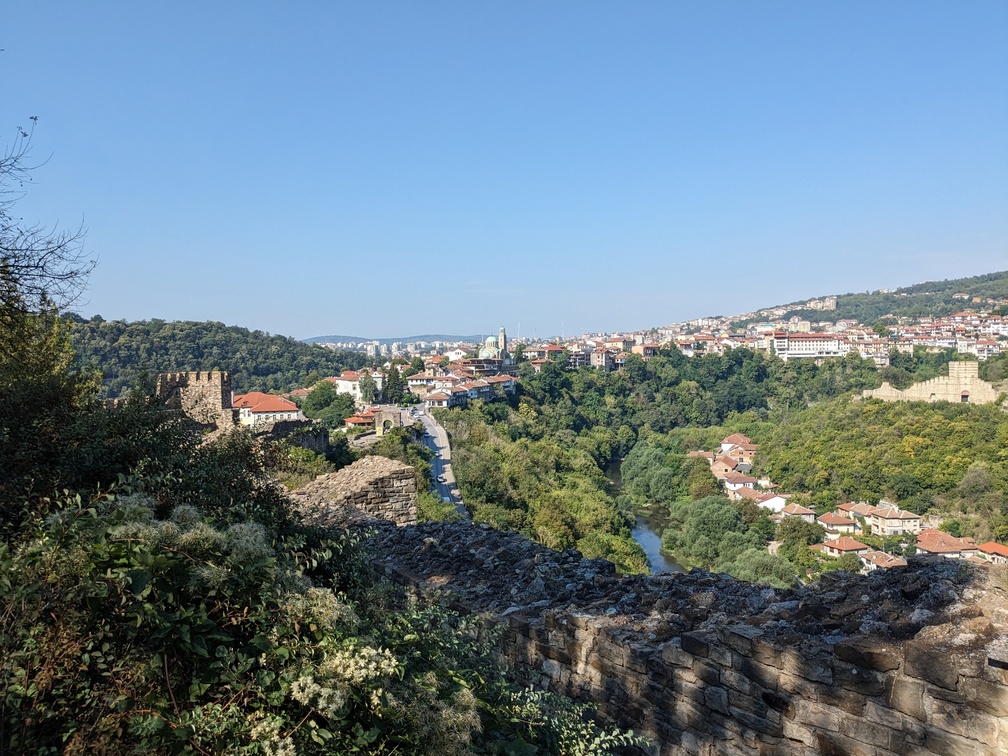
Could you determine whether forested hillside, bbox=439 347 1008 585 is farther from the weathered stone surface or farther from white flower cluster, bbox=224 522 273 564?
white flower cluster, bbox=224 522 273 564

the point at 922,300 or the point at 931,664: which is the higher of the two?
the point at 922,300

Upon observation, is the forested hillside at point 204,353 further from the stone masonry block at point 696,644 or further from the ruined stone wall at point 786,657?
the stone masonry block at point 696,644

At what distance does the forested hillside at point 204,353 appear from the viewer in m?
51.9

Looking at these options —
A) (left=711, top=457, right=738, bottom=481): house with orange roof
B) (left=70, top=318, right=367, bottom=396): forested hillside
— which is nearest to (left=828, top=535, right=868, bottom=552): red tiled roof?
(left=711, top=457, right=738, bottom=481): house with orange roof

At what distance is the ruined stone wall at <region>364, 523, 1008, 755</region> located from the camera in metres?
2.43

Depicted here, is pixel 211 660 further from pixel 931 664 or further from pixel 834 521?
pixel 834 521

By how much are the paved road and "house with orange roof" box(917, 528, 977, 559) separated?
62.6 ft

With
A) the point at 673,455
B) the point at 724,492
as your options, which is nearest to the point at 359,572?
the point at 724,492

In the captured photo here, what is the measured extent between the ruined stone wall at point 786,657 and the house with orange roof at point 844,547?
101ft

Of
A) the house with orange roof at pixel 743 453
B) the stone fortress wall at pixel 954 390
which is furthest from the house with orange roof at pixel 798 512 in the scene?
the stone fortress wall at pixel 954 390

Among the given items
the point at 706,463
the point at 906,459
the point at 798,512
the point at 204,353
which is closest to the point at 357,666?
the point at 798,512

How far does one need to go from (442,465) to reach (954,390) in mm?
47623

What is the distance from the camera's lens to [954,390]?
5456 cm

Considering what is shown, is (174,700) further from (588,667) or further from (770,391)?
(770,391)
